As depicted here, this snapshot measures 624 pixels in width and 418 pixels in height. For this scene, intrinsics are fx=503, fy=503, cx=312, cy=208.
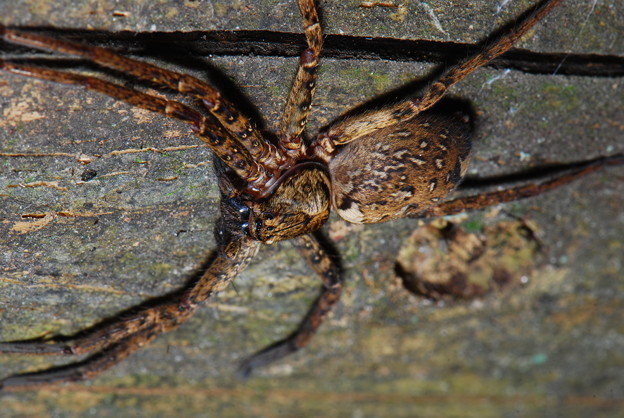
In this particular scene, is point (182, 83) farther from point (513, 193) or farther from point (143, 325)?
point (513, 193)

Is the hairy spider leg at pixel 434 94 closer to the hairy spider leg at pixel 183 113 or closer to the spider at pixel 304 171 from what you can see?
the spider at pixel 304 171

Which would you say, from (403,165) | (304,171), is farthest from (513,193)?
(304,171)

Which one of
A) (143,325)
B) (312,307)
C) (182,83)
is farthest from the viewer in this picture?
(312,307)

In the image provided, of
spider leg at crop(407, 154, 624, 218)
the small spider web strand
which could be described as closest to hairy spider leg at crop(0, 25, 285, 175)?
the small spider web strand

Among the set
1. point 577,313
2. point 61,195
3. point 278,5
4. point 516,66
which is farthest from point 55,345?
point 577,313

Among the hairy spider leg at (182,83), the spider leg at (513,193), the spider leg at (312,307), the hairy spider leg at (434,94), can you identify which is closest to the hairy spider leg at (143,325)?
the spider leg at (312,307)

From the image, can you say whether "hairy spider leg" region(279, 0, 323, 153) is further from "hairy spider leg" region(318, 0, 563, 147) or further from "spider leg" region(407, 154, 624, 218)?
"spider leg" region(407, 154, 624, 218)
